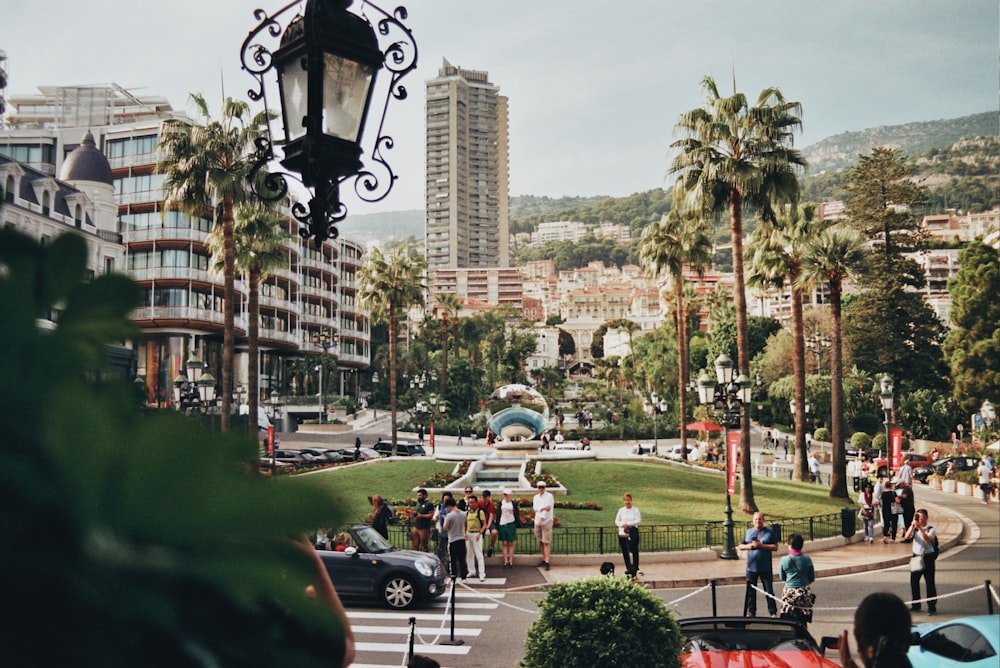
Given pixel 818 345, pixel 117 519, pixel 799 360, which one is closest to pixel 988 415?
pixel 799 360

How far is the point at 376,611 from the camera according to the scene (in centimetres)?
1298

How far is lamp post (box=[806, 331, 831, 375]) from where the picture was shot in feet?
211

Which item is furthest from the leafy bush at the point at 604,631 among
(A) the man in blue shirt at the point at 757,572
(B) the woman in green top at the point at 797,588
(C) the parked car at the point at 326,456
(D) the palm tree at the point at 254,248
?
(C) the parked car at the point at 326,456

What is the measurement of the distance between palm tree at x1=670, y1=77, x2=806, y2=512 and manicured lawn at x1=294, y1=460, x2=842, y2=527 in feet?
7.94

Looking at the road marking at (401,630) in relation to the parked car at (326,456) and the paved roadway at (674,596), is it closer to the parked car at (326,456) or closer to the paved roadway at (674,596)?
the paved roadway at (674,596)

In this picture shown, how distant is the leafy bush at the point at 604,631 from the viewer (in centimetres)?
595

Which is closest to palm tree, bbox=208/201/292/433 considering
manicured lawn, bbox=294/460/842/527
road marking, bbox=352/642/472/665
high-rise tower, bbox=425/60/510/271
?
manicured lawn, bbox=294/460/842/527

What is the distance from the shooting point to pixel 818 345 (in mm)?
64688

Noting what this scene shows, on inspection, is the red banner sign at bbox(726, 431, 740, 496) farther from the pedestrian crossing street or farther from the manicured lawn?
the pedestrian crossing street

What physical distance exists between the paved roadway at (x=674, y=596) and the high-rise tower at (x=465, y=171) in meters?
171

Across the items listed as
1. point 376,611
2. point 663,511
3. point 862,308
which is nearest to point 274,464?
point 376,611

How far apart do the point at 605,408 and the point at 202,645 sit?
260 feet

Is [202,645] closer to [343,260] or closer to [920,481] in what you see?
[920,481]

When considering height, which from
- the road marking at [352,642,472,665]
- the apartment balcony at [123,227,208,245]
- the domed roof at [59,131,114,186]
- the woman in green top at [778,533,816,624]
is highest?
the domed roof at [59,131,114,186]
